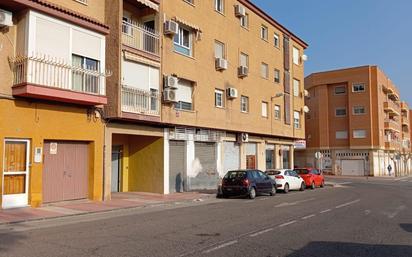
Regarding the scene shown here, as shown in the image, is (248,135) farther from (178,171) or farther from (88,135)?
(88,135)

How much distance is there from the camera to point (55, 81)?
16203mm

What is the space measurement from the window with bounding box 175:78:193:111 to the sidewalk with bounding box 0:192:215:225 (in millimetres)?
4963

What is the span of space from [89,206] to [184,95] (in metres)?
9.73

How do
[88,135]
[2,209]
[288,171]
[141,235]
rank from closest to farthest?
1. [141,235]
2. [2,209]
3. [88,135]
4. [288,171]

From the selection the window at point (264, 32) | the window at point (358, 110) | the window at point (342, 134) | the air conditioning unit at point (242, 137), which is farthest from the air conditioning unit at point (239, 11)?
the window at point (342, 134)

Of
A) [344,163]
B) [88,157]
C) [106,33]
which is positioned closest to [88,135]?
[88,157]

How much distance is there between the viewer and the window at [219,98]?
27.2 m

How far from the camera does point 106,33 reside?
18.7 m

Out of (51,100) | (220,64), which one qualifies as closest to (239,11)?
(220,64)

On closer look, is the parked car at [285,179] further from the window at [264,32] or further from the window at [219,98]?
the window at [264,32]

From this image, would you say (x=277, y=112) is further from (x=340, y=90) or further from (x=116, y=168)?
(x=340, y=90)

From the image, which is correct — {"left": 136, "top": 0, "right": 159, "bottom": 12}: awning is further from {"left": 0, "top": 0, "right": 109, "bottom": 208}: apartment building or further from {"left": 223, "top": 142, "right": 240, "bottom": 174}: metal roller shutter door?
{"left": 223, "top": 142, "right": 240, "bottom": 174}: metal roller shutter door

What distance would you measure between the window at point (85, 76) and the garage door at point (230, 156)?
1213 cm

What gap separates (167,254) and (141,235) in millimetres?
2294
